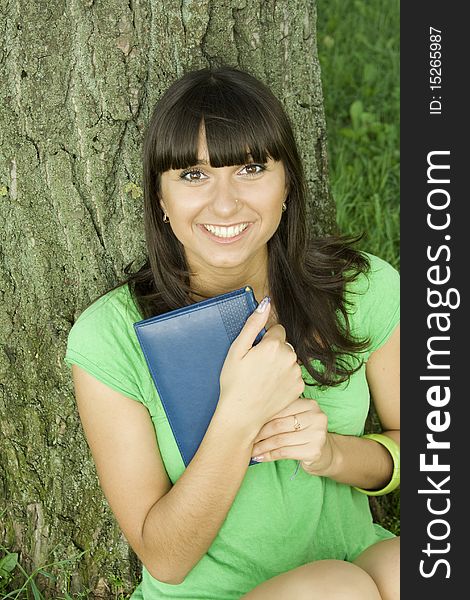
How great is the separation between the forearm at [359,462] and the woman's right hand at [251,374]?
25 centimetres

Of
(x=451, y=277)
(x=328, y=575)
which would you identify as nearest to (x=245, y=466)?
(x=328, y=575)

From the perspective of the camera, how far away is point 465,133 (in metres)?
2.20

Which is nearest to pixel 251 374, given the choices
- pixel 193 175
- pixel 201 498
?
pixel 201 498

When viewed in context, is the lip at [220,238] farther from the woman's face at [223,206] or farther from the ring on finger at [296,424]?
the ring on finger at [296,424]

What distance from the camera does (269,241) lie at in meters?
2.24

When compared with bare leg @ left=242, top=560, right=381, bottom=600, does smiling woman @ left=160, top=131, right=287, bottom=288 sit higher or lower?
higher

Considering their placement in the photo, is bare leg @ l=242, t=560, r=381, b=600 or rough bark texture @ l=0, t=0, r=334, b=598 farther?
rough bark texture @ l=0, t=0, r=334, b=598

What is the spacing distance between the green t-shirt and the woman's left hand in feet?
0.41

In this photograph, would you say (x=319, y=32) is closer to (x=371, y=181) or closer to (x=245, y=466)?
(x=371, y=181)

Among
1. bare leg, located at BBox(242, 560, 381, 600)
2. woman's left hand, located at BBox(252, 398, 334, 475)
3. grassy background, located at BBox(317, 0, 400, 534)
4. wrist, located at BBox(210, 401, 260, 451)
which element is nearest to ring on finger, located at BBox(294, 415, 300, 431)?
woman's left hand, located at BBox(252, 398, 334, 475)

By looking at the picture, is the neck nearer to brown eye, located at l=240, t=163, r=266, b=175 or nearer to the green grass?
brown eye, located at l=240, t=163, r=266, b=175

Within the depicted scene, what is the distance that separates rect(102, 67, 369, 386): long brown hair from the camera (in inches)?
76.0

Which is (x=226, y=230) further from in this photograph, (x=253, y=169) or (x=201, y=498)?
(x=201, y=498)

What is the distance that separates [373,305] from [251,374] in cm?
45
